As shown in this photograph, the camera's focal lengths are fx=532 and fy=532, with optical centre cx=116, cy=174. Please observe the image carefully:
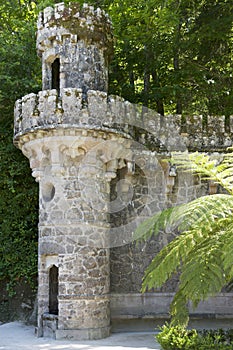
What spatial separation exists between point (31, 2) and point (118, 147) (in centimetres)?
860

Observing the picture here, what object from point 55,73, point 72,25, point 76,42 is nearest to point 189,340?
point 76,42

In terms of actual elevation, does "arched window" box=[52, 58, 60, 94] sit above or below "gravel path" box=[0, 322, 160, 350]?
above

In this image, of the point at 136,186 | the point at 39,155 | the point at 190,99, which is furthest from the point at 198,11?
the point at 39,155

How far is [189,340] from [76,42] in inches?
255

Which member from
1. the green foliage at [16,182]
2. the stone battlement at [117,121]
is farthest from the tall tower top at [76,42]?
the green foliage at [16,182]

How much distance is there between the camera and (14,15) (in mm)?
17016

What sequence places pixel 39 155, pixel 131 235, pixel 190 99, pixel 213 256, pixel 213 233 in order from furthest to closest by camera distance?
pixel 190 99 → pixel 131 235 → pixel 39 155 → pixel 213 233 → pixel 213 256

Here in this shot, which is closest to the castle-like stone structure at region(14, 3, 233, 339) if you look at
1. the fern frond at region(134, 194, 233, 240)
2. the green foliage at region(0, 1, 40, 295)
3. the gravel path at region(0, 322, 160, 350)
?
the gravel path at region(0, 322, 160, 350)

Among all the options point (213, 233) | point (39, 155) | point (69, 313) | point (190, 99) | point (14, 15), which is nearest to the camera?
point (213, 233)

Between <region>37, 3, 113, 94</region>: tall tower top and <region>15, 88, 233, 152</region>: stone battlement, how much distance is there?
630 mm

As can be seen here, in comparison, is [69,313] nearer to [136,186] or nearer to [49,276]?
[49,276]

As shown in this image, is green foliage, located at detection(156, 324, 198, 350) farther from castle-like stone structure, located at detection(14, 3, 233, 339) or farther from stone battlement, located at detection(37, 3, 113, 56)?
stone battlement, located at detection(37, 3, 113, 56)

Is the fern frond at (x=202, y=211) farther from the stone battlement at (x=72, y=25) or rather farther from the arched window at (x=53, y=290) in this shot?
the stone battlement at (x=72, y=25)

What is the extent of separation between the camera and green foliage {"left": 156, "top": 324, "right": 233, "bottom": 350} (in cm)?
805
